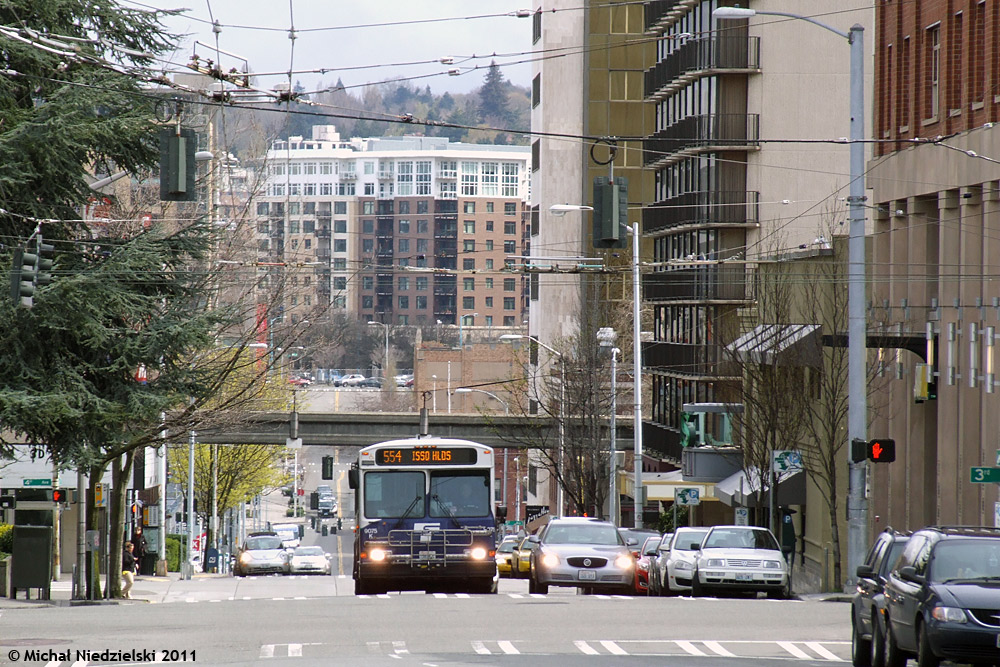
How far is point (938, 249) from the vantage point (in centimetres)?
3375

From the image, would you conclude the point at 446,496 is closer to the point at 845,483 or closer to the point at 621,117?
the point at 845,483

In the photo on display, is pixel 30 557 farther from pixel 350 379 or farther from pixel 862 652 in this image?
pixel 350 379

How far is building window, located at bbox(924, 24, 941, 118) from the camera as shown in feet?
109

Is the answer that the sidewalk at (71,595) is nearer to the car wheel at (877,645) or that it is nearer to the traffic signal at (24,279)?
the traffic signal at (24,279)

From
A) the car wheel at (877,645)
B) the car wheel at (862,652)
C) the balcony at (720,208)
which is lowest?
the car wheel at (862,652)

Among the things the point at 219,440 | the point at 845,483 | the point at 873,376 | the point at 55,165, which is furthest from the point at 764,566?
the point at 219,440

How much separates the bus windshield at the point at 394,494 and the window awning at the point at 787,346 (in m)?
13.7

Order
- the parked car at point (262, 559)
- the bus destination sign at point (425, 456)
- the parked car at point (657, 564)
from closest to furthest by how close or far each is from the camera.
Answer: the bus destination sign at point (425, 456)
the parked car at point (657, 564)
the parked car at point (262, 559)

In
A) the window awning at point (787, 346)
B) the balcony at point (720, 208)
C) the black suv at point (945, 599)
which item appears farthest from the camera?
the balcony at point (720, 208)

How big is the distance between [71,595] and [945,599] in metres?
23.8

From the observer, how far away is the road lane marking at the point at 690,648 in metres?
17.2

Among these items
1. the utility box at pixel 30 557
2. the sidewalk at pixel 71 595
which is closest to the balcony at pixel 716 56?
the sidewalk at pixel 71 595

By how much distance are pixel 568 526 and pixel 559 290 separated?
5217 centimetres

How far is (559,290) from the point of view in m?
80.9
